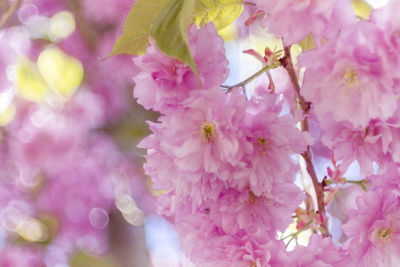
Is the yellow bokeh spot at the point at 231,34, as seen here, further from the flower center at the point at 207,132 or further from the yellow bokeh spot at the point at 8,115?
the flower center at the point at 207,132

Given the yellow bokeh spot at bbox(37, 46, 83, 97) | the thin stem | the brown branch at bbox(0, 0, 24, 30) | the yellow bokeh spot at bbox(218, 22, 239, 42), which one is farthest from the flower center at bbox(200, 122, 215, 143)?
the yellow bokeh spot at bbox(37, 46, 83, 97)

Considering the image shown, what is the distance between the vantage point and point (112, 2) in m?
1.96

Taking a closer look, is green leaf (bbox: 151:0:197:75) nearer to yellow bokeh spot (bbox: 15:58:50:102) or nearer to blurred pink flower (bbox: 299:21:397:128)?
blurred pink flower (bbox: 299:21:397:128)

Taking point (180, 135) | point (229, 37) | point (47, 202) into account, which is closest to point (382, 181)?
point (180, 135)

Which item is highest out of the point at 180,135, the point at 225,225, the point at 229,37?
the point at 229,37

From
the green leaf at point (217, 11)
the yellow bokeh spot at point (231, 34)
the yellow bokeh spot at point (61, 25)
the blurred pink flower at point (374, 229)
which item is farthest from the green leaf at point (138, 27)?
the yellow bokeh spot at point (61, 25)

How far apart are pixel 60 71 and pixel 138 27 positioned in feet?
5.28

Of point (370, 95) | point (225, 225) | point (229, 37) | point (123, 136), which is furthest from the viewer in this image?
point (123, 136)

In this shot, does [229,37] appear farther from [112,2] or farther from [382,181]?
[382,181]

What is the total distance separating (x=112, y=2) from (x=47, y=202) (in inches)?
36.4

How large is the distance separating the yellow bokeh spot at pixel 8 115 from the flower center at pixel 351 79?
1.80 meters

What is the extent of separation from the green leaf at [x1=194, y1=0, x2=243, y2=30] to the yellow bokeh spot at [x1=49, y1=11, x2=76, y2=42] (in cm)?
163

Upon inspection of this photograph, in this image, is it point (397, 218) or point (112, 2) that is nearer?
point (397, 218)

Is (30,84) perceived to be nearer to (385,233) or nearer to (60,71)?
(60,71)
